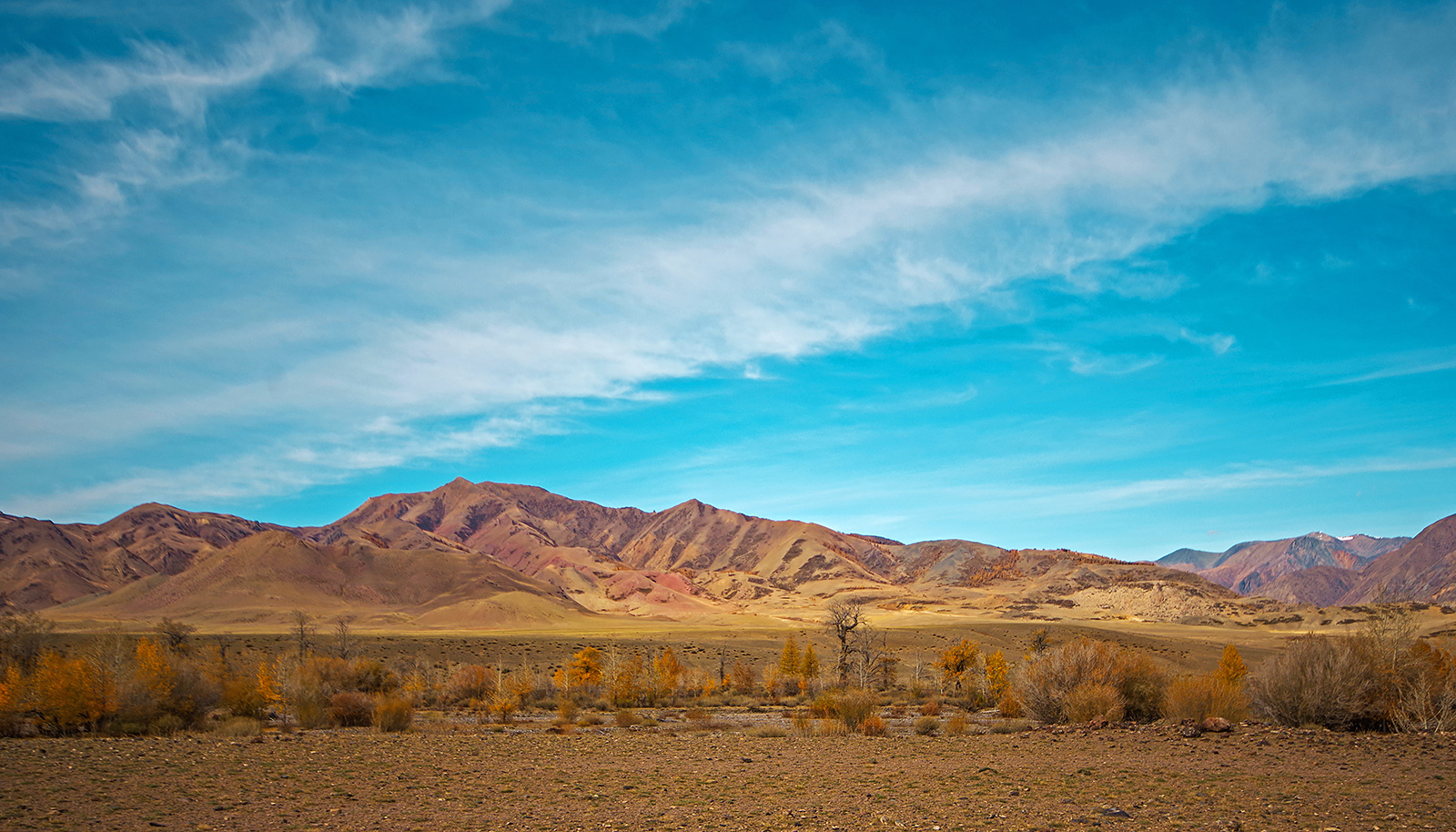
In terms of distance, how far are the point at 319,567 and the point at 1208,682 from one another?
191717mm

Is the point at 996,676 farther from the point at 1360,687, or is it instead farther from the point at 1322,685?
the point at 1360,687

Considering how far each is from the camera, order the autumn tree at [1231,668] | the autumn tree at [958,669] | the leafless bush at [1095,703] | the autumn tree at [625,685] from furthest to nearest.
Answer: the autumn tree at [958,669]
the autumn tree at [625,685]
the autumn tree at [1231,668]
the leafless bush at [1095,703]

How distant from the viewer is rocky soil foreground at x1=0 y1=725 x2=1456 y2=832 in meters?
13.7

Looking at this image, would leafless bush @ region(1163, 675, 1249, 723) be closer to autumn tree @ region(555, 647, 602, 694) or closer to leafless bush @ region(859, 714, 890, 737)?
leafless bush @ region(859, 714, 890, 737)

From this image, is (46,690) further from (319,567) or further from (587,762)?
(319,567)

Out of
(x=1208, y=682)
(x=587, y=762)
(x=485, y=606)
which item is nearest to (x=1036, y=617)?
(x=485, y=606)

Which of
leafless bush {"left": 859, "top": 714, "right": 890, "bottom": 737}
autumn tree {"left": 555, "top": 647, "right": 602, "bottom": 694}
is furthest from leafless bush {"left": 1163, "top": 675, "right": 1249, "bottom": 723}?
autumn tree {"left": 555, "top": 647, "right": 602, "bottom": 694}

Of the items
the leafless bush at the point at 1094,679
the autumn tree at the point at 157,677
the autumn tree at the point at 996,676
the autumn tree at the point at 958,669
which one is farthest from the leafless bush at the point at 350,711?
the autumn tree at the point at 958,669

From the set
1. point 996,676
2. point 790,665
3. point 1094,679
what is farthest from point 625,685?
point 1094,679

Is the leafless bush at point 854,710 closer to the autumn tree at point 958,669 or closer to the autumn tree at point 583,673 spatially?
the autumn tree at point 958,669

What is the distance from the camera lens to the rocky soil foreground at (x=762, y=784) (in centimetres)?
1372

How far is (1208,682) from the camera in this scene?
25.7 m

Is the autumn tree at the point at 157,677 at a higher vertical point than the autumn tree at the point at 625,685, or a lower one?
higher

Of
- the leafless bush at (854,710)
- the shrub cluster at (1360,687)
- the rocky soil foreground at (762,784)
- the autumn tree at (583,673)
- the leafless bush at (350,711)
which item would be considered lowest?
the autumn tree at (583,673)
